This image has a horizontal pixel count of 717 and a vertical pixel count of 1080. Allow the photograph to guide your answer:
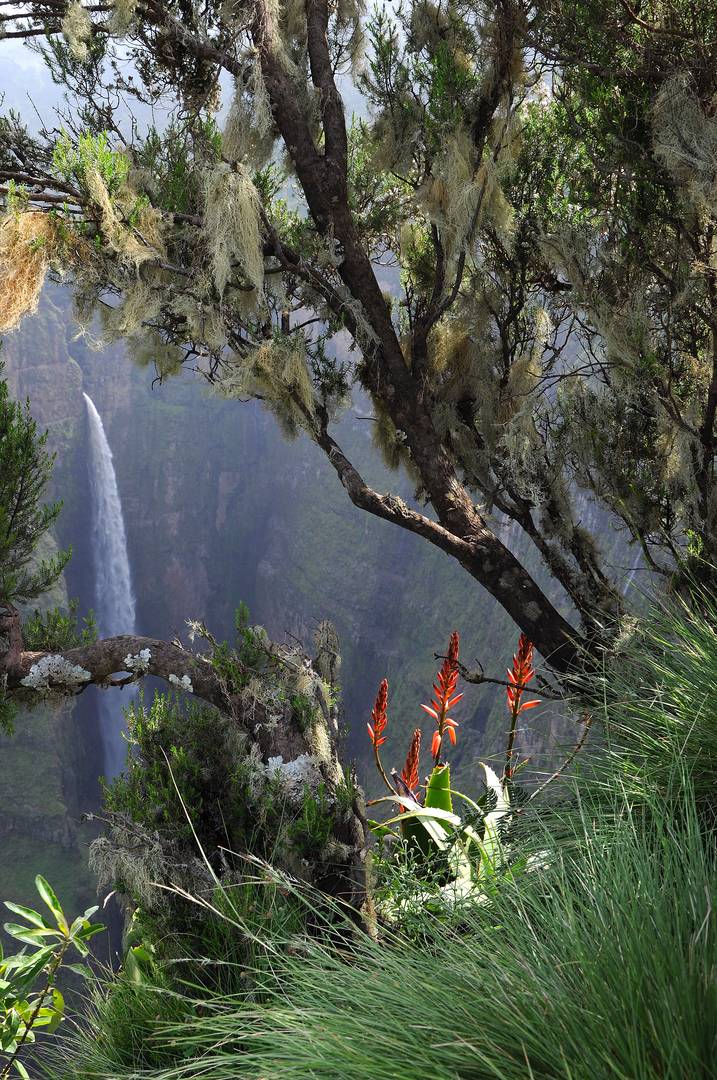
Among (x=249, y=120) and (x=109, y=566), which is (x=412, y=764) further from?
(x=109, y=566)

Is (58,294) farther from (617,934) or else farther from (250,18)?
(617,934)

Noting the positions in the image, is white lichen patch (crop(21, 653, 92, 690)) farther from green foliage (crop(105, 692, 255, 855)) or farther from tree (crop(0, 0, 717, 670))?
tree (crop(0, 0, 717, 670))

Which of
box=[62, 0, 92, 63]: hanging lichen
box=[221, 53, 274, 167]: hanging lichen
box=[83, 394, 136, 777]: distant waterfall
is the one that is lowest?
box=[83, 394, 136, 777]: distant waterfall

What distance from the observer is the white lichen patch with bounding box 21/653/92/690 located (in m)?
2.57

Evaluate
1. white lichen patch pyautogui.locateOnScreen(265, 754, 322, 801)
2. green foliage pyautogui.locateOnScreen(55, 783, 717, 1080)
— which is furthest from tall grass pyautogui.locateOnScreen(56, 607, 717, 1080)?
white lichen patch pyautogui.locateOnScreen(265, 754, 322, 801)

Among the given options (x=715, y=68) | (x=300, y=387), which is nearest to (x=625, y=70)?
(x=715, y=68)

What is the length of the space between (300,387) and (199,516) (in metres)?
30.8

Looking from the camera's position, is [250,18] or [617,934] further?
[250,18]

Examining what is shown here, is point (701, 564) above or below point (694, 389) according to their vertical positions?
below

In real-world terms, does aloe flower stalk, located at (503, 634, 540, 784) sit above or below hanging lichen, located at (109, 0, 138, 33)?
below

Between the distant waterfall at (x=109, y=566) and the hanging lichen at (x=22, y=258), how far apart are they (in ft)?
79.3

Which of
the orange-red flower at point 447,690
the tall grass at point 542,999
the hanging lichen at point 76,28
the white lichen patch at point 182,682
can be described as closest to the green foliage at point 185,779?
the white lichen patch at point 182,682

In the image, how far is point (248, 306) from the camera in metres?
2.95

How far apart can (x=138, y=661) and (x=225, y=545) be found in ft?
102
